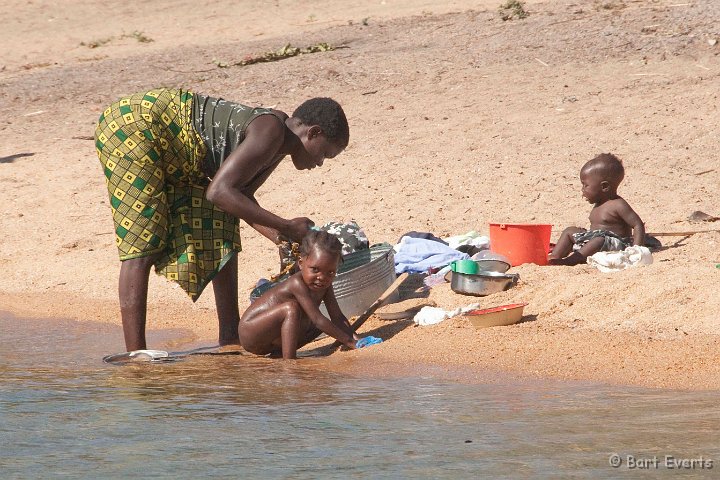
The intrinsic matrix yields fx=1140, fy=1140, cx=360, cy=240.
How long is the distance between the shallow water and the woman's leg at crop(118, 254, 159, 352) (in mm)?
235

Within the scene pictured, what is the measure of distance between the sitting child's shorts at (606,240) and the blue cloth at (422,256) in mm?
679

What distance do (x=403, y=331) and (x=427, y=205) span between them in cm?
261

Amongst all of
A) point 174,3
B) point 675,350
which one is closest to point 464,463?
point 675,350

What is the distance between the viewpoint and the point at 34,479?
343 centimetres

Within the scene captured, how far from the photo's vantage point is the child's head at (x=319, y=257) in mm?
5129

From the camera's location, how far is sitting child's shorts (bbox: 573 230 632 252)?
6789mm

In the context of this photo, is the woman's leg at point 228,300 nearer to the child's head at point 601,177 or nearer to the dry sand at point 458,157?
the dry sand at point 458,157

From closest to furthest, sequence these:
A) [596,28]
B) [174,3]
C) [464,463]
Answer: [464,463]
[596,28]
[174,3]

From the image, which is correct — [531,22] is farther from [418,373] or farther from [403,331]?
[418,373]

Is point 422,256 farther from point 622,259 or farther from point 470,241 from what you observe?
point 622,259

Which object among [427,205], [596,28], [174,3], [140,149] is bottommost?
[427,205]

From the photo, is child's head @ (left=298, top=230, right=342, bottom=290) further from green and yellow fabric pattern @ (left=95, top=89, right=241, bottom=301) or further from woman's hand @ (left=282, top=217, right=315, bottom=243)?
green and yellow fabric pattern @ (left=95, top=89, right=241, bottom=301)

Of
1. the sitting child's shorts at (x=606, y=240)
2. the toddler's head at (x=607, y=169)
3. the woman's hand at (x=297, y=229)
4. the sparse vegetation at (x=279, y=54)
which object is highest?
the sparse vegetation at (x=279, y=54)

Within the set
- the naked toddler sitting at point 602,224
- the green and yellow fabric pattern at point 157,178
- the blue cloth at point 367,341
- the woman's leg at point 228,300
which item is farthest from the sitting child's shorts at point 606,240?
the green and yellow fabric pattern at point 157,178
